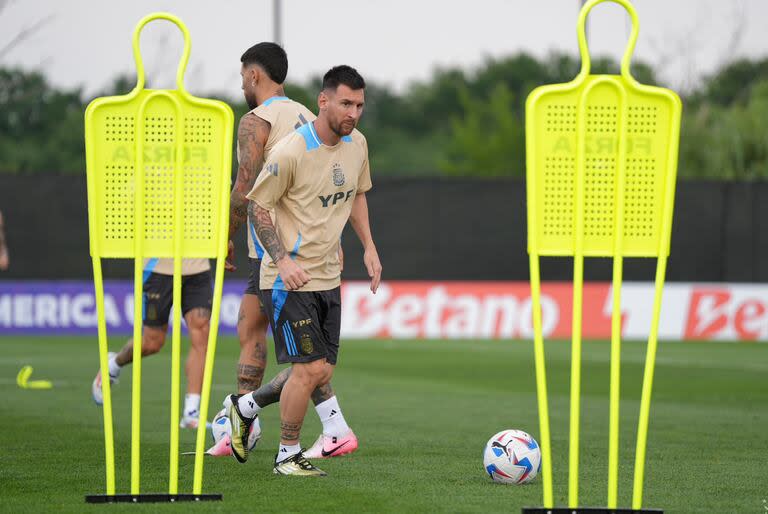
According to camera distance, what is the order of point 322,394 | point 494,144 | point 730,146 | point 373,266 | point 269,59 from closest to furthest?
point 373,266, point 322,394, point 269,59, point 730,146, point 494,144

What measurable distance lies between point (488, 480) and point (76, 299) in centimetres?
1610

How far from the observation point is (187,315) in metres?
10.4

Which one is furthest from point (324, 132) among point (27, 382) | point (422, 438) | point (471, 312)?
point (471, 312)

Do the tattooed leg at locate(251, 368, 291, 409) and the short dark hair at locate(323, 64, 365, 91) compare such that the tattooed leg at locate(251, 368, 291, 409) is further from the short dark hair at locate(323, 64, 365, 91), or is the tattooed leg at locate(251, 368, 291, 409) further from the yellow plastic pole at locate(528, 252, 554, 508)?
the yellow plastic pole at locate(528, 252, 554, 508)

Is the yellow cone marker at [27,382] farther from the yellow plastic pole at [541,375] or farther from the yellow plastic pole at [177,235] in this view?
the yellow plastic pole at [541,375]

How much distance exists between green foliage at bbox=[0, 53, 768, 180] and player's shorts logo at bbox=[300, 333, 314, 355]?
672 inches

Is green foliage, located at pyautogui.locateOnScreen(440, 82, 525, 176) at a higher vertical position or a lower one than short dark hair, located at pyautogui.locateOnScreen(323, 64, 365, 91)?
lower

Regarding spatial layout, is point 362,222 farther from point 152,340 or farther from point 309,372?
point 152,340

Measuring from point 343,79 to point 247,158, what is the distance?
1104 mm

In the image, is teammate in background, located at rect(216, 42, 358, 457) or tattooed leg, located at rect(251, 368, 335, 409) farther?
teammate in background, located at rect(216, 42, 358, 457)

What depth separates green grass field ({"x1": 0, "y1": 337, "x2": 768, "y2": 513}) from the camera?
6.75 metres

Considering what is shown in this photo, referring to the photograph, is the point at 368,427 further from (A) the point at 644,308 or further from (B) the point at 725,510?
(A) the point at 644,308

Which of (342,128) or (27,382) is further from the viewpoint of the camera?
(27,382)

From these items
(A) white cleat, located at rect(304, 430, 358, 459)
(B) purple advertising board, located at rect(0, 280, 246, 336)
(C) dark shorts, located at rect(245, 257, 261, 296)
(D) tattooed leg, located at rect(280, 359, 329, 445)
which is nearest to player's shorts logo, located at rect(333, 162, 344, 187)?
(C) dark shorts, located at rect(245, 257, 261, 296)
